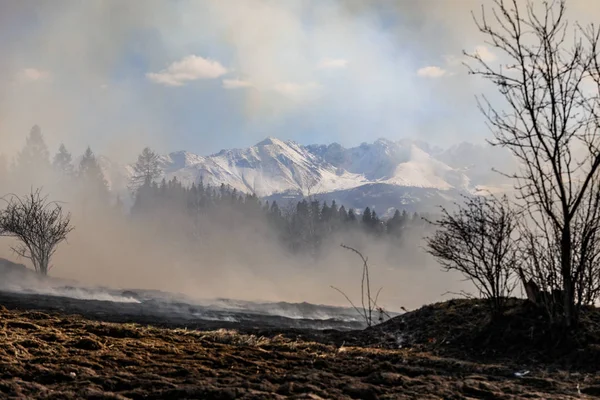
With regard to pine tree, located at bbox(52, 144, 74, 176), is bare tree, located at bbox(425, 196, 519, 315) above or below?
below

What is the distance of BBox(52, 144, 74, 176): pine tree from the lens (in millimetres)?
119500

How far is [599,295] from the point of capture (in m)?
8.67

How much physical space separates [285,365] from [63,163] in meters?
129

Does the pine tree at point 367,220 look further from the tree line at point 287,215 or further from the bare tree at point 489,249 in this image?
the bare tree at point 489,249

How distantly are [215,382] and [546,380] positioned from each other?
3.70 m

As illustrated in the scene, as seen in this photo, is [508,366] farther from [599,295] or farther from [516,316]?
[599,295]

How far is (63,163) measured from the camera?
121375 mm

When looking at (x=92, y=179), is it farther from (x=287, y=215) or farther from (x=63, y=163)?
(x=287, y=215)

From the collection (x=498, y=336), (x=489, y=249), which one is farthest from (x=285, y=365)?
(x=489, y=249)

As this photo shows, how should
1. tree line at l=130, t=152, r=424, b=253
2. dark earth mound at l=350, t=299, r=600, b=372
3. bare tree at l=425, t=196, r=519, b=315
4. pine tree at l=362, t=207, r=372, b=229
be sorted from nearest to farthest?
dark earth mound at l=350, t=299, r=600, b=372 → bare tree at l=425, t=196, r=519, b=315 → tree line at l=130, t=152, r=424, b=253 → pine tree at l=362, t=207, r=372, b=229

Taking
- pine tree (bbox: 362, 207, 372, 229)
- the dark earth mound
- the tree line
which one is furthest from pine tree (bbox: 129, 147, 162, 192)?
the dark earth mound

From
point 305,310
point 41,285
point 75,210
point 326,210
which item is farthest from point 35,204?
point 326,210

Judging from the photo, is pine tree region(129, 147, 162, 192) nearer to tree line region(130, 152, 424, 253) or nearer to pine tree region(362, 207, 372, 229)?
tree line region(130, 152, 424, 253)

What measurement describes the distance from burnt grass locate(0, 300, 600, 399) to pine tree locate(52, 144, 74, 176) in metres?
122
